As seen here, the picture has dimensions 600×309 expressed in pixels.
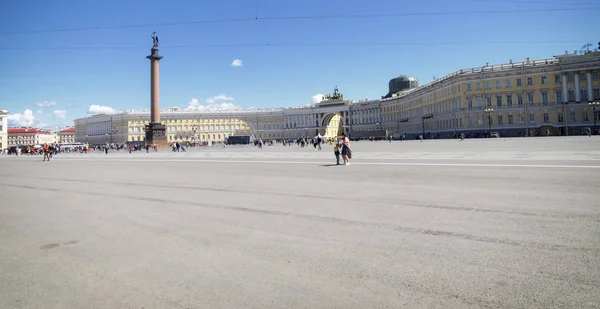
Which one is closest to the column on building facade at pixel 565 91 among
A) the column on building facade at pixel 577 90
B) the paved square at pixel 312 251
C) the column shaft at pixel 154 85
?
the column on building facade at pixel 577 90

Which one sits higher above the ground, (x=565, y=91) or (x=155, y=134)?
(x=565, y=91)

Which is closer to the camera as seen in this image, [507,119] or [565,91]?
[565,91]

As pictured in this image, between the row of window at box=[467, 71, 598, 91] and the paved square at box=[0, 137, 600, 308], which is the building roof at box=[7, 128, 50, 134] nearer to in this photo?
the row of window at box=[467, 71, 598, 91]

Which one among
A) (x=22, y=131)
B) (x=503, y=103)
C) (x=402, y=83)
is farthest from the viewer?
(x=22, y=131)

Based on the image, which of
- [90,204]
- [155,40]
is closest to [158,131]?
[155,40]

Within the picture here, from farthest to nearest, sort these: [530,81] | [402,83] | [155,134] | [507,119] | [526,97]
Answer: [402,83]
[507,119]
[530,81]
[526,97]
[155,134]

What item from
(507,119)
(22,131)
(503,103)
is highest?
(22,131)

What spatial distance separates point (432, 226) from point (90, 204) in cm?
714

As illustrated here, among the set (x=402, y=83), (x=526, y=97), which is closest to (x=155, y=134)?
(x=526, y=97)

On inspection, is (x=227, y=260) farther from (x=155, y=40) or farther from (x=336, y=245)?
(x=155, y=40)

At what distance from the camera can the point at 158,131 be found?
58.3 metres

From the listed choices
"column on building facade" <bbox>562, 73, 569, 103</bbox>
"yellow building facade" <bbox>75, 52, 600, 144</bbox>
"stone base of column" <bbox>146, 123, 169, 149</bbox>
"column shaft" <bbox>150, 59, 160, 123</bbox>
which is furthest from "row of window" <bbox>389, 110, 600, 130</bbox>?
"column shaft" <bbox>150, 59, 160, 123</bbox>

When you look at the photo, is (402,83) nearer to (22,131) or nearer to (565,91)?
(565,91)

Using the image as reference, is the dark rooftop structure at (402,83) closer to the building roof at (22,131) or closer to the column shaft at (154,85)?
the column shaft at (154,85)
